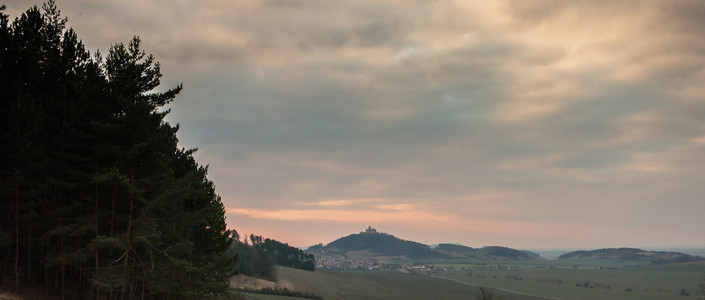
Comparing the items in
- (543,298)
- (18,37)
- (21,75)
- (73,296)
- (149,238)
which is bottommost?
(543,298)

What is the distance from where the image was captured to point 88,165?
92.6ft

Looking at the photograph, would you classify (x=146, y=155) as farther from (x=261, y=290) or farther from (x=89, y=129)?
(x=261, y=290)

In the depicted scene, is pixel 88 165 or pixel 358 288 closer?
pixel 88 165

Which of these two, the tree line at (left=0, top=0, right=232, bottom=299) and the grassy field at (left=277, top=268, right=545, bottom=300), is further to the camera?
the grassy field at (left=277, top=268, right=545, bottom=300)

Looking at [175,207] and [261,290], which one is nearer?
[175,207]

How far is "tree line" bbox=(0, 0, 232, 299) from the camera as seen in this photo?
86.4 ft

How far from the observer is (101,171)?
2706cm

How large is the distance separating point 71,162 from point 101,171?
317 cm

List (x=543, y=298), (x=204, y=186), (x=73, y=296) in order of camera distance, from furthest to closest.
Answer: (x=543, y=298), (x=204, y=186), (x=73, y=296)

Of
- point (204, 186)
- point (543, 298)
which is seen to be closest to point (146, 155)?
point (204, 186)

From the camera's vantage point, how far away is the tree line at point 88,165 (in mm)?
26328

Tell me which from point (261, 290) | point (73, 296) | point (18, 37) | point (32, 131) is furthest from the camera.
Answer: point (261, 290)

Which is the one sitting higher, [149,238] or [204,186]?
[204,186]

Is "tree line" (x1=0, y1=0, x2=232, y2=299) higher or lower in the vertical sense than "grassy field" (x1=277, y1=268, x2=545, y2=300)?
higher
